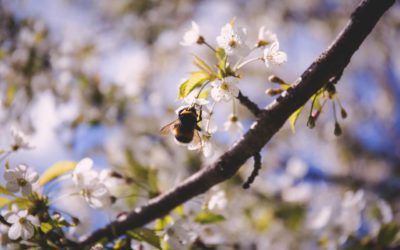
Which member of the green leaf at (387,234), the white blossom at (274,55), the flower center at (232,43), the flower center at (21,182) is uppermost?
the flower center at (232,43)

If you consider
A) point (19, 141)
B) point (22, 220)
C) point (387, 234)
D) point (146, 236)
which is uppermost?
point (19, 141)

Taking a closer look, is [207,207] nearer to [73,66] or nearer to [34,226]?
[34,226]

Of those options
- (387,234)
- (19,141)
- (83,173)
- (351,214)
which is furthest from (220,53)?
(351,214)

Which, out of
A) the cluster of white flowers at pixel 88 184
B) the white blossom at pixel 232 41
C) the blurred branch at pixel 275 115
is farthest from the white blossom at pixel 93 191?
the white blossom at pixel 232 41

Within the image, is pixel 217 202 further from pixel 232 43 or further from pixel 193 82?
pixel 232 43

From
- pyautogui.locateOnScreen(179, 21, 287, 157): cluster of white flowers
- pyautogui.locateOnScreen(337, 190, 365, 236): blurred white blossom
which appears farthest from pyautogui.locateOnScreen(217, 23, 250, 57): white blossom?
pyautogui.locateOnScreen(337, 190, 365, 236): blurred white blossom

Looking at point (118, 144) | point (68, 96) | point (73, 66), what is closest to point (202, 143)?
point (68, 96)

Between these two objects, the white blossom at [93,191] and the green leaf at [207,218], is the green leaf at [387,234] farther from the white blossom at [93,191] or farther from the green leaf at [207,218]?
the white blossom at [93,191]
